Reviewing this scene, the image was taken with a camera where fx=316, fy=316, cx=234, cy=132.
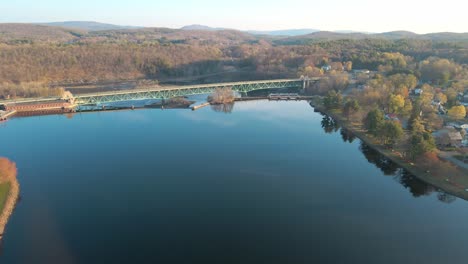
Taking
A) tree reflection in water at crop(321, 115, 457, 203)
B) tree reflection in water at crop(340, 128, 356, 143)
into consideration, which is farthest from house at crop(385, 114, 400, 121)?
tree reflection in water at crop(321, 115, 457, 203)

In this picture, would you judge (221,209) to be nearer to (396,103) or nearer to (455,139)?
(455,139)

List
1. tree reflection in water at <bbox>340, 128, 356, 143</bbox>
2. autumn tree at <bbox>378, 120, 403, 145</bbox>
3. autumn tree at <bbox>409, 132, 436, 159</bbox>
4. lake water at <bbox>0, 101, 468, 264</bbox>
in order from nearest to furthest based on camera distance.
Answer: lake water at <bbox>0, 101, 468, 264</bbox> < autumn tree at <bbox>409, 132, 436, 159</bbox> < autumn tree at <bbox>378, 120, 403, 145</bbox> < tree reflection in water at <bbox>340, 128, 356, 143</bbox>

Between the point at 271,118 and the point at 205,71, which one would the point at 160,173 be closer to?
the point at 271,118

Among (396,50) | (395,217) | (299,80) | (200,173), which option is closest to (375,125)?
(395,217)

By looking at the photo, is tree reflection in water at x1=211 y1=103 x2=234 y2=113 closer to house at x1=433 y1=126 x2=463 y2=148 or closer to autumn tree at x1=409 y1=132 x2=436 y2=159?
autumn tree at x1=409 y1=132 x2=436 y2=159

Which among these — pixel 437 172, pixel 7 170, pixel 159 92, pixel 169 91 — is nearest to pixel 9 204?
pixel 7 170

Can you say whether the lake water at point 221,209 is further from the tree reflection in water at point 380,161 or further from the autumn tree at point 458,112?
the autumn tree at point 458,112
